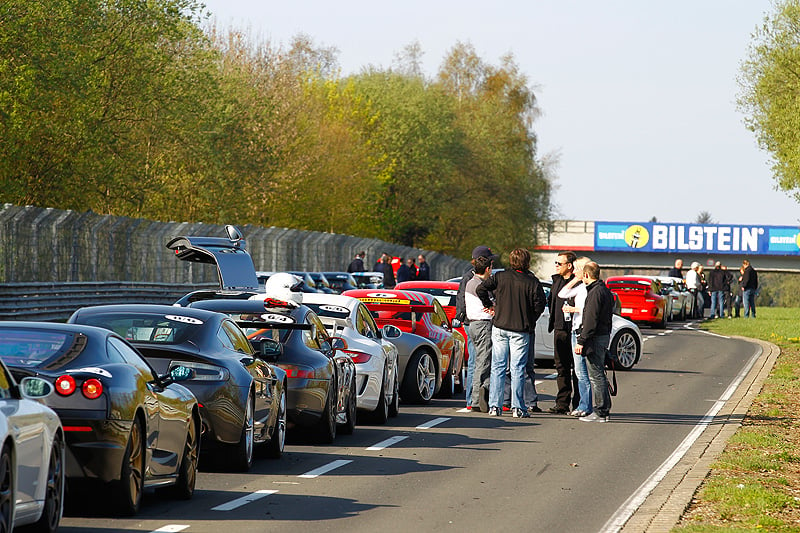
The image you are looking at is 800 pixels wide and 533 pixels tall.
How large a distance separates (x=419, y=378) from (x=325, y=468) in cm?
670

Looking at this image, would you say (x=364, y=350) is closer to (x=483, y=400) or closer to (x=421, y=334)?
(x=483, y=400)

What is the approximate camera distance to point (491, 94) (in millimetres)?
87562

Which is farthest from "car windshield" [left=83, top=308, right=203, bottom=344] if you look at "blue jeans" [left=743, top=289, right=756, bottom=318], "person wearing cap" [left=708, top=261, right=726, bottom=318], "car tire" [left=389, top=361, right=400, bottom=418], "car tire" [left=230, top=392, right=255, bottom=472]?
"blue jeans" [left=743, top=289, right=756, bottom=318]

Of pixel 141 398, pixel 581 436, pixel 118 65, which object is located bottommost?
pixel 581 436

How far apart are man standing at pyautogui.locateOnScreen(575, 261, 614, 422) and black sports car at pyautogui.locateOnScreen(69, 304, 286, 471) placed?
5756 mm

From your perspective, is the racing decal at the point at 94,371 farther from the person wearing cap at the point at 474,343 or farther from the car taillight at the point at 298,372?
→ the person wearing cap at the point at 474,343

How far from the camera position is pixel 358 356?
16.0 metres

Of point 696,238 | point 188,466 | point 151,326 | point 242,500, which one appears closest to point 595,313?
point 151,326

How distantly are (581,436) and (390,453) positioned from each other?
9.05ft

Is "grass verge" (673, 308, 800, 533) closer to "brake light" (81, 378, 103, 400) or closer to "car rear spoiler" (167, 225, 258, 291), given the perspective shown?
"brake light" (81, 378, 103, 400)

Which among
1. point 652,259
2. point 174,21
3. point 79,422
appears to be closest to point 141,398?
point 79,422

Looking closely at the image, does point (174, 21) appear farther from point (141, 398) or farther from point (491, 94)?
point (491, 94)

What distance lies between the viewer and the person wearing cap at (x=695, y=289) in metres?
53.7

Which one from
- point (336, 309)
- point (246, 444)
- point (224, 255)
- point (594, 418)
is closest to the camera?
point (246, 444)
